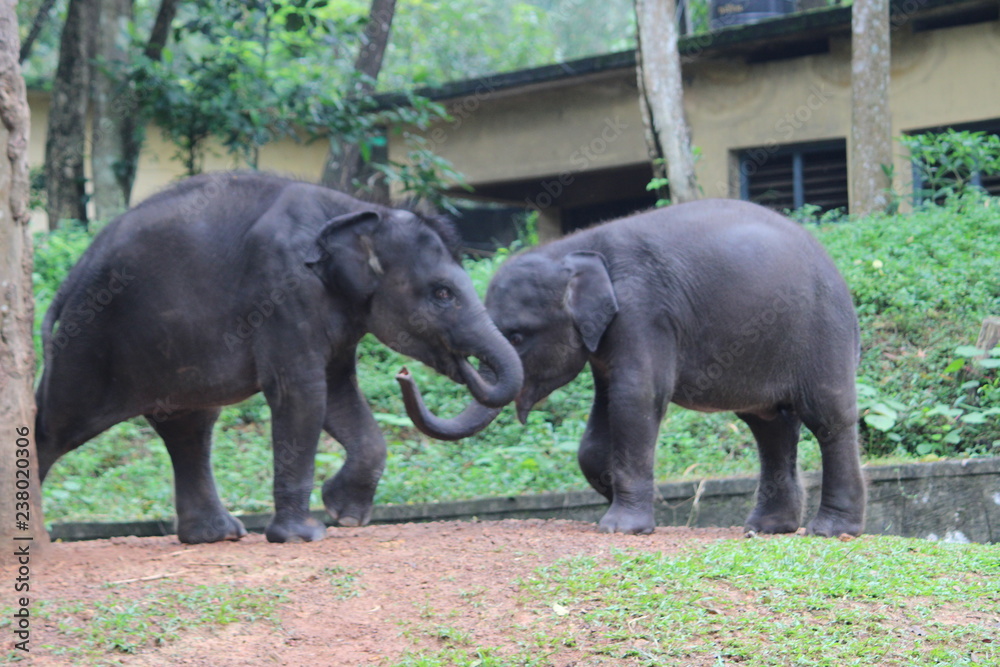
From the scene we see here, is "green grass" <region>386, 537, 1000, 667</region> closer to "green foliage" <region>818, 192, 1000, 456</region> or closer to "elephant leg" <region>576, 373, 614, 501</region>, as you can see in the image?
"elephant leg" <region>576, 373, 614, 501</region>

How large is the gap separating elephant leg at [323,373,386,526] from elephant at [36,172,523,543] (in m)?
0.01

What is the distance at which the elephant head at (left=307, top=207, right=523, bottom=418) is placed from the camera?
553cm

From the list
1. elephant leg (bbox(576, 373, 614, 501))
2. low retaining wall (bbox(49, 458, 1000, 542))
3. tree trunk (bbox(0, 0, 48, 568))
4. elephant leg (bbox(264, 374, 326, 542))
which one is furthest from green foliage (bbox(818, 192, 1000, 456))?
tree trunk (bbox(0, 0, 48, 568))

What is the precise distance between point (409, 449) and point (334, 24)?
4.80 meters

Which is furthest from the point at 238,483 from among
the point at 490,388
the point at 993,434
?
the point at 993,434

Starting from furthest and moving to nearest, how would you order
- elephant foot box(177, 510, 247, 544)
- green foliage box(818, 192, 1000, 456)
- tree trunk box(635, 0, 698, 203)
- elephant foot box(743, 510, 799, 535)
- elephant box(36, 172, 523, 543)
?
tree trunk box(635, 0, 698, 203) < green foliage box(818, 192, 1000, 456) < elephant foot box(743, 510, 799, 535) < elephant foot box(177, 510, 247, 544) < elephant box(36, 172, 523, 543)

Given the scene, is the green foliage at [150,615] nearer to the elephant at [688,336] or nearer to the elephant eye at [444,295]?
the elephant at [688,336]

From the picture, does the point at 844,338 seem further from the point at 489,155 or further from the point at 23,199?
the point at 489,155

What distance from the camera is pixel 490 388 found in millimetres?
5473

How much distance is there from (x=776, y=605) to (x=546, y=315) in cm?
230

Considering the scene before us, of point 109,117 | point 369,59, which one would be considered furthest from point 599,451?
point 109,117

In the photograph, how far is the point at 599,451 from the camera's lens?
5949 mm

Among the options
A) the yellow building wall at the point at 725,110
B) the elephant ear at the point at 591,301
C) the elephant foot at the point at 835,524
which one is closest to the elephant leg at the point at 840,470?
the elephant foot at the point at 835,524

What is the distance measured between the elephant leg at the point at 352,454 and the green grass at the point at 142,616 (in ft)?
5.23
